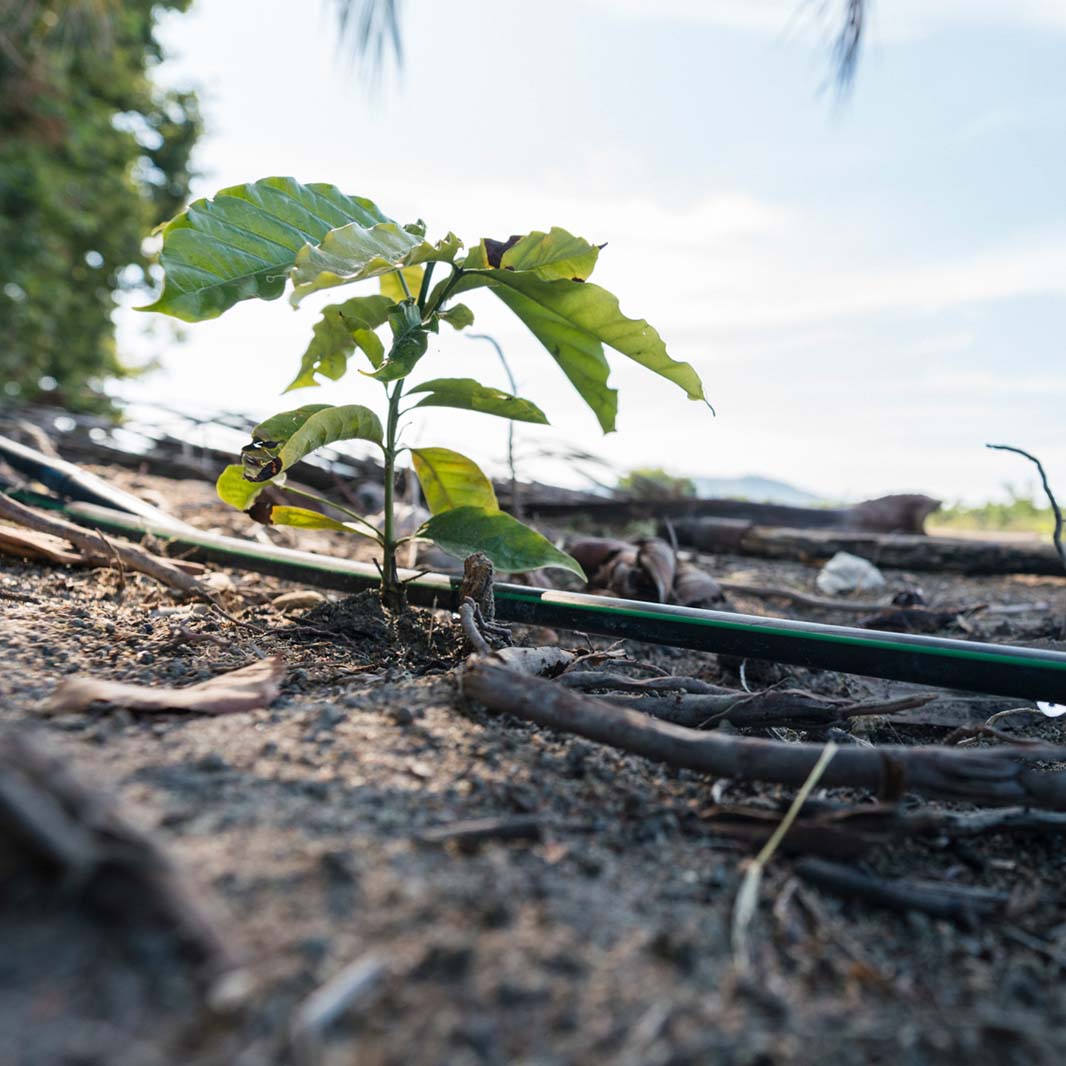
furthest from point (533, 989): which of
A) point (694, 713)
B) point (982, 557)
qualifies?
point (982, 557)

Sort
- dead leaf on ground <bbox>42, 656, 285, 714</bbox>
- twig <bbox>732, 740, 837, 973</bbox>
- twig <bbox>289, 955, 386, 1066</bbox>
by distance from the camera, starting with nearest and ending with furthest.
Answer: twig <bbox>289, 955, 386, 1066</bbox>, twig <bbox>732, 740, 837, 973</bbox>, dead leaf on ground <bbox>42, 656, 285, 714</bbox>

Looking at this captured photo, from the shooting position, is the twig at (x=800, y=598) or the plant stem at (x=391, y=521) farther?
the twig at (x=800, y=598)

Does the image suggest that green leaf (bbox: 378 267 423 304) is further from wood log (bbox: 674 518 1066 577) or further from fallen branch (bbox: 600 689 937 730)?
wood log (bbox: 674 518 1066 577)

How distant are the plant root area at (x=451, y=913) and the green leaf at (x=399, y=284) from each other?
0.74 metres

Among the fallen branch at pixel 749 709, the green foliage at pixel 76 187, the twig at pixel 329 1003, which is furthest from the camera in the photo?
the green foliage at pixel 76 187

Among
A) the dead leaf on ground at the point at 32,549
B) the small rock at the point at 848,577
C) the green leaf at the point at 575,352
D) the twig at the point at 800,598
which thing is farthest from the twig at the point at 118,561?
the small rock at the point at 848,577

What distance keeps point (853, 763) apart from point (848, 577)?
1940 mm

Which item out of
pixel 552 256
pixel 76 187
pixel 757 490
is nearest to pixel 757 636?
pixel 552 256

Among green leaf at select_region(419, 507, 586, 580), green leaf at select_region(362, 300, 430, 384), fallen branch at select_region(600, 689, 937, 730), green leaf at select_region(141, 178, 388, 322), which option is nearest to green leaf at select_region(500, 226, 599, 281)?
green leaf at select_region(362, 300, 430, 384)

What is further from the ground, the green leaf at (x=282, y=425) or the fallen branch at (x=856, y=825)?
the green leaf at (x=282, y=425)

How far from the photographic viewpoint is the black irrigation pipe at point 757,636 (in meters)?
1.16

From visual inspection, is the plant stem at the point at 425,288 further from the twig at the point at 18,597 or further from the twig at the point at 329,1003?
the twig at the point at 329,1003

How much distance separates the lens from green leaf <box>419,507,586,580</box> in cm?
142

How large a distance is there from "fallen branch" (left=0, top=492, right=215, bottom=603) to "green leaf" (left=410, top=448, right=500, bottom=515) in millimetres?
473
